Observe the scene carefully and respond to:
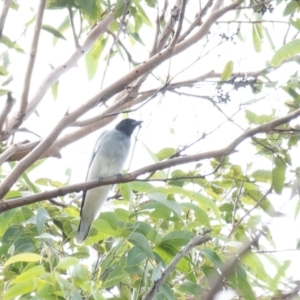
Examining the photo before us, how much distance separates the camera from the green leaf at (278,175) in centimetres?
258

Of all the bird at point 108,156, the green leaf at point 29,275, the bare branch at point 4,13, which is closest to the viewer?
the green leaf at point 29,275

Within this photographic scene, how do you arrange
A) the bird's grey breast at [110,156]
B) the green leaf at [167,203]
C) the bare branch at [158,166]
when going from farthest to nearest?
the bird's grey breast at [110,156], the green leaf at [167,203], the bare branch at [158,166]

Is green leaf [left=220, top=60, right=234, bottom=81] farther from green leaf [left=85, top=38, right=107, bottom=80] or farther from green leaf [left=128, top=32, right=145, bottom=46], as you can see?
green leaf [left=85, top=38, right=107, bottom=80]

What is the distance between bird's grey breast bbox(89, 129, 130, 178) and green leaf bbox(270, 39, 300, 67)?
2.17m

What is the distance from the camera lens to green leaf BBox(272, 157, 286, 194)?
2.58m

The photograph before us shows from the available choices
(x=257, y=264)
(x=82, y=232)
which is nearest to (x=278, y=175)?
(x=257, y=264)

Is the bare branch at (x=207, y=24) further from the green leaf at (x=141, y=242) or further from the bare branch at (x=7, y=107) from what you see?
the green leaf at (x=141, y=242)

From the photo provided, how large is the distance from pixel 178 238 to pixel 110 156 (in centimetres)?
229

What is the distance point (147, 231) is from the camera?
7.61 ft

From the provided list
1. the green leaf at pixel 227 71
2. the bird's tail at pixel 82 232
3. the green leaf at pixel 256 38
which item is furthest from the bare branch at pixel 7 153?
the green leaf at pixel 256 38

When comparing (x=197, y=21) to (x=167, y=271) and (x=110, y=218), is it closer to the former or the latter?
(x=110, y=218)

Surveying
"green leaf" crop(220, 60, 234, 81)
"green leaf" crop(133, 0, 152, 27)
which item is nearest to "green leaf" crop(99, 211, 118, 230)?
"green leaf" crop(220, 60, 234, 81)

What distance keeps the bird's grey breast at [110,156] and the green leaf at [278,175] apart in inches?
79.4

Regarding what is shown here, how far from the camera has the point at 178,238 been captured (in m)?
2.30
